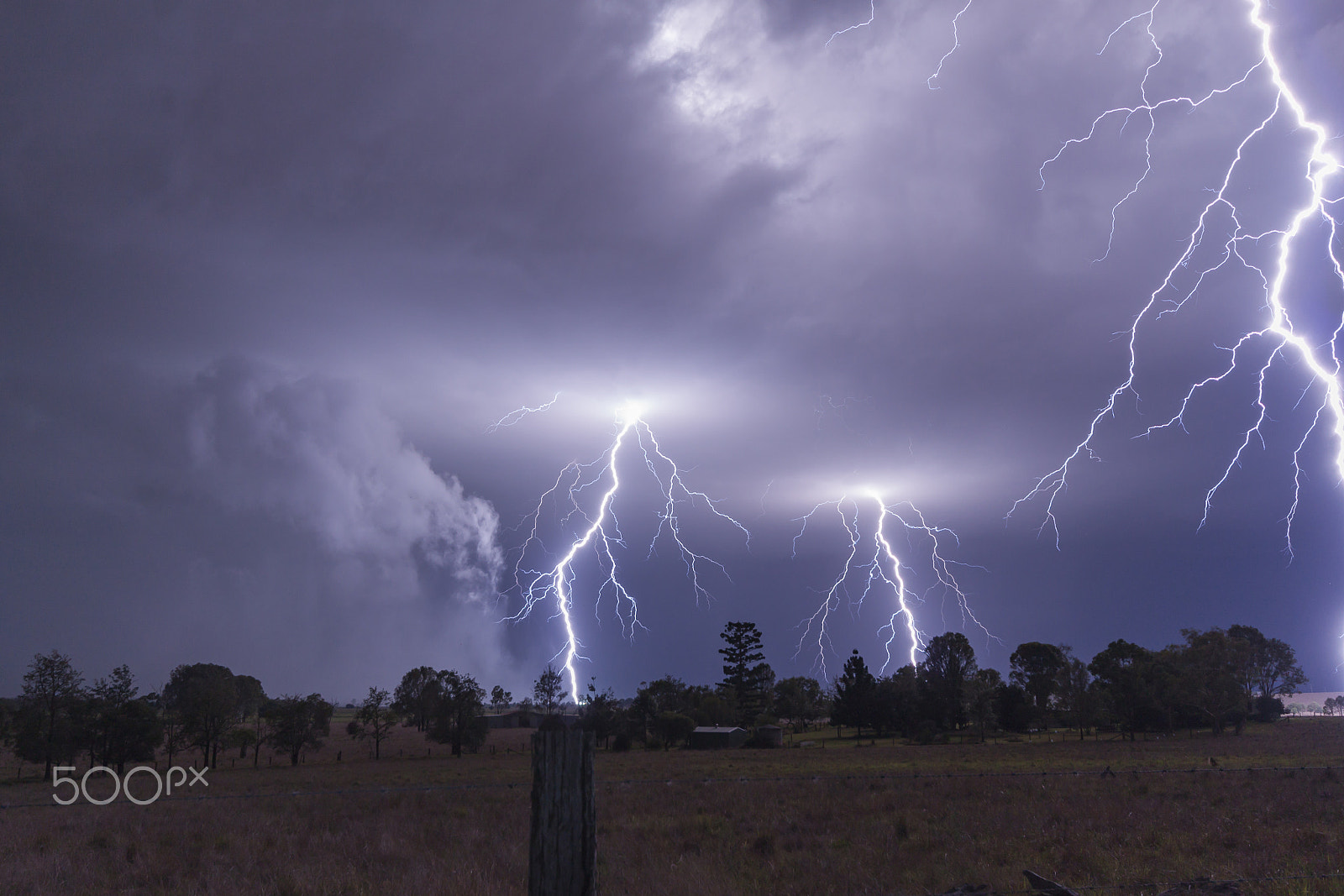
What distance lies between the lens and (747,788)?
19688 mm

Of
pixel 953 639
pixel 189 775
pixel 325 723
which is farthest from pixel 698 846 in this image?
pixel 953 639

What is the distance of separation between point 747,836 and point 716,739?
162 ft

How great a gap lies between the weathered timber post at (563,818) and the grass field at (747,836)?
5696 millimetres

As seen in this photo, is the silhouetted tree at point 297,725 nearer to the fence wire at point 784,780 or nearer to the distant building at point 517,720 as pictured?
the fence wire at point 784,780

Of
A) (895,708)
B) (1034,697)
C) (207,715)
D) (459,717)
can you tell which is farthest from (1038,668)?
(207,715)

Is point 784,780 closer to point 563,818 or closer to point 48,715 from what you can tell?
point 563,818

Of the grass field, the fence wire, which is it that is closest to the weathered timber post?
the grass field

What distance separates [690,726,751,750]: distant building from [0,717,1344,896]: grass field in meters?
37.3

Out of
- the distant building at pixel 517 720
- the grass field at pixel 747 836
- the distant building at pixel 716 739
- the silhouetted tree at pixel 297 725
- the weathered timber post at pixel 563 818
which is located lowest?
the distant building at pixel 517 720

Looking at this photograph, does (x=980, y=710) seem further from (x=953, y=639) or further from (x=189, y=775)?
→ (x=189, y=775)

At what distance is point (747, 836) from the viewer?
12047 millimetres

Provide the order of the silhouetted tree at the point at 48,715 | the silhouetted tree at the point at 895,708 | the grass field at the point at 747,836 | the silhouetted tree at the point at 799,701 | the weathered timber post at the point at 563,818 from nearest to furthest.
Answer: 1. the weathered timber post at the point at 563,818
2. the grass field at the point at 747,836
3. the silhouetted tree at the point at 48,715
4. the silhouetted tree at the point at 895,708
5. the silhouetted tree at the point at 799,701

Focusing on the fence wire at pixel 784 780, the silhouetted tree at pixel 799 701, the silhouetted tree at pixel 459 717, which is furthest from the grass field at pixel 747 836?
the silhouetted tree at pixel 799 701

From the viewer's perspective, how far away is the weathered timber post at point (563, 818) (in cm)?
300
